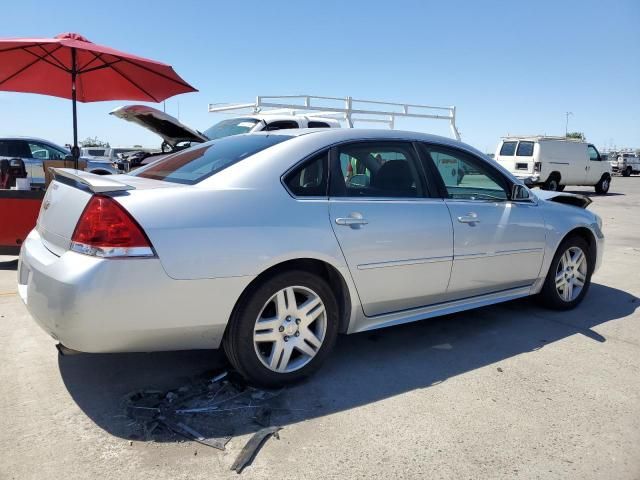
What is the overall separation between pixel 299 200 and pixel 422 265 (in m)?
1.03

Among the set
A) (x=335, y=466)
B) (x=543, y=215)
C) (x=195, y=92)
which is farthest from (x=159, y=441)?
(x=195, y=92)

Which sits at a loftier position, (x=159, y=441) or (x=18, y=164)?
(x=18, y=164)

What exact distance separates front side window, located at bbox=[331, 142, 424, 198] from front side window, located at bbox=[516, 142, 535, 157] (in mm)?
15940

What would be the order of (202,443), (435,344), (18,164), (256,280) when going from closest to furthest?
(202,443)
(256,280)
(435,344)
(18,164)

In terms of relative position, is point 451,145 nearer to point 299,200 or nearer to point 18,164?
point 299,200

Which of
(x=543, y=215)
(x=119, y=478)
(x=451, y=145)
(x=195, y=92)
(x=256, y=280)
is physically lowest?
(x=119, y=478)

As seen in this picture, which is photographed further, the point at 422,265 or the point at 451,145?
the point at 451,145

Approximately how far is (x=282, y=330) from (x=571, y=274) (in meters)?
3.10

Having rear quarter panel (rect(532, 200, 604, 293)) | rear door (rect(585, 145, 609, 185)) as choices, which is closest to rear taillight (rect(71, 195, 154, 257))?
rear quarter panel (rect(532, 200, 604, 293))

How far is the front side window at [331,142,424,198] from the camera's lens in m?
3.40

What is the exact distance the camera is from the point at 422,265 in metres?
3.56

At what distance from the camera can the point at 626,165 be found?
40.9 meters

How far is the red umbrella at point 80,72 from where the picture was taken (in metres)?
6.29

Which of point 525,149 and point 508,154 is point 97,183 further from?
point 508,154
